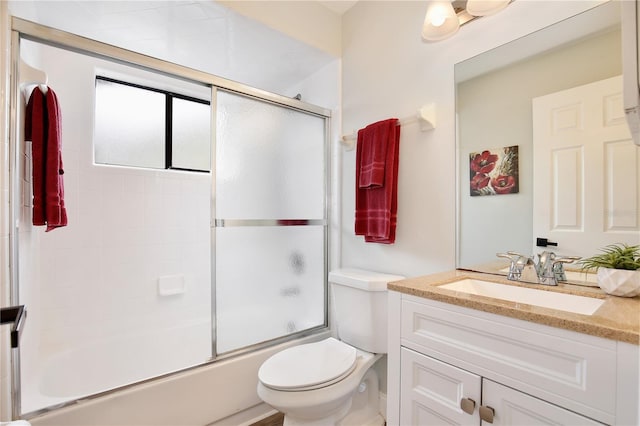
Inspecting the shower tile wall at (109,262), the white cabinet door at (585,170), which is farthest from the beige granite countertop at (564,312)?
the shower tile wall at (109,262)

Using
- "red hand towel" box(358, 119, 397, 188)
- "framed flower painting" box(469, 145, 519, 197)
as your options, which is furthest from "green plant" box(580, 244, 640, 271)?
"red hand towel" box(358, 119, 397, 188)

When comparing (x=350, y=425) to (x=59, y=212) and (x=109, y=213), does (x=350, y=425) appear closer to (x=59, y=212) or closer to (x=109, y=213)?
(x=59, y=212)

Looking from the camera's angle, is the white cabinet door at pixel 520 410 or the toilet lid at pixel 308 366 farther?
the toilet lid at pixel 308 366

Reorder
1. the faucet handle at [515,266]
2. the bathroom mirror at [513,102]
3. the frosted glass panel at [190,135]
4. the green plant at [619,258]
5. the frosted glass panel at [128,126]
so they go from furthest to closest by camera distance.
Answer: the frosted glass panel at [190,135] < the frosted glass panel at [128,126] < the faucet handle at [515,266] < the bathroom mirror at [513,102] < the green plant at [619,258]

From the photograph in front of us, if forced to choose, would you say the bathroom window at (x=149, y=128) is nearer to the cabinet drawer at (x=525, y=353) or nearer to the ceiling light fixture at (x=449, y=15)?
the ceiling light fixture at (x=449, y=15)

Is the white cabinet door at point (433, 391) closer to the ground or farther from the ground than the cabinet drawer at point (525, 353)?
closer to the ground

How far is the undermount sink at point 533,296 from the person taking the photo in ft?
3.31

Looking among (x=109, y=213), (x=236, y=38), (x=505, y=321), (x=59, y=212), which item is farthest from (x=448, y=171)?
(x=109, y=213)

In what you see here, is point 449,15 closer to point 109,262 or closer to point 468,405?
point 468,405

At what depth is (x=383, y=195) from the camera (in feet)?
5.65

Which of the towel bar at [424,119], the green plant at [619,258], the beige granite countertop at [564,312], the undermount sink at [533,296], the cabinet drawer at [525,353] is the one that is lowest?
the cabinet drawer at [525,353]

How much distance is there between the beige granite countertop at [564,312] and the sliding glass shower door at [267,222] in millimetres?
994

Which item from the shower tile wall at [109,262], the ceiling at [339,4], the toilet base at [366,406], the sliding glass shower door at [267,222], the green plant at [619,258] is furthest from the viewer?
the ceiling at [339,4]

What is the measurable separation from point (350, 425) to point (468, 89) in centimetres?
180
